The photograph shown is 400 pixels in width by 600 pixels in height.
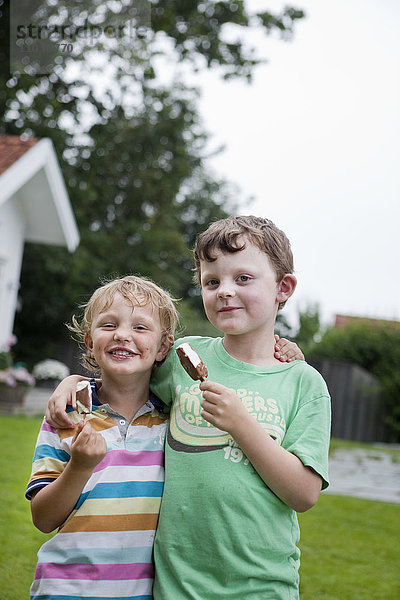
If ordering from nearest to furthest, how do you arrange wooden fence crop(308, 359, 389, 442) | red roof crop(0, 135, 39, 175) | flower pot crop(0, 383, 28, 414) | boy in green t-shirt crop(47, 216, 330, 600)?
boy in green t-shirt crop(47, 216, 330, 600) < red roof crop(0, 135, 39, 175) < flower pot crop(0, 383, 28, 414) < wooden fence crop(308, 359, 389, 442)

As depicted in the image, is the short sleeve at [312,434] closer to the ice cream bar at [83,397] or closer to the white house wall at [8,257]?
the ice cream bar at [83,397]

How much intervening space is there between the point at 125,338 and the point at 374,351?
18173 mm

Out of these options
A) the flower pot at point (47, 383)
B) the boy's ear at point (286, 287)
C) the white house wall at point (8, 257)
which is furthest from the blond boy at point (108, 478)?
the flower pot at point (47, 383)

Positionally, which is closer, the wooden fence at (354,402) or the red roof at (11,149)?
the red roof at (11,149)

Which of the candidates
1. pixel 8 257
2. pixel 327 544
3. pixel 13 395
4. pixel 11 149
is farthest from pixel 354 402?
pixel 327 544

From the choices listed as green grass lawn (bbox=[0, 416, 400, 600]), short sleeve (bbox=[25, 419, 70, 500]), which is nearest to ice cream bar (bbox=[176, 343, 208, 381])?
short sleeve (bbox=[25, 419, 70, 500])

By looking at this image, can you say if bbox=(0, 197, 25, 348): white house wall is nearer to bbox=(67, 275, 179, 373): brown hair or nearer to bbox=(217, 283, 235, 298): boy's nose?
bbox=(67, 275, 179, 373): brown hair

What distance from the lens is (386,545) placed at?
5.42 m

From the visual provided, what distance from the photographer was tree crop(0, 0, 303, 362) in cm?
1209

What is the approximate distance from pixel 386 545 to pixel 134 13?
9.82m

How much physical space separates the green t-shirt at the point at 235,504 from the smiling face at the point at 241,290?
6.3 inches

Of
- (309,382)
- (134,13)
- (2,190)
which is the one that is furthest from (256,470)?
(134,13)

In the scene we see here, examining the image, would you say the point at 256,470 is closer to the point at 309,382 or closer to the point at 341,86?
the point at 309,382

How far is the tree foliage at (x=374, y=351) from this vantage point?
733 inches
